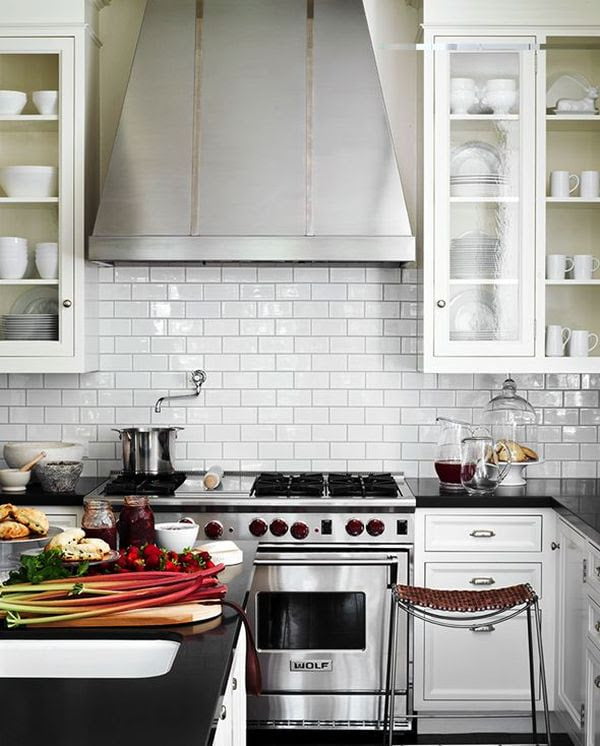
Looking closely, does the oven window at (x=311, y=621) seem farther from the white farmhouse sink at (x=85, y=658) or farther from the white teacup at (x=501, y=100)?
the white teacup at (x=501, y=100)

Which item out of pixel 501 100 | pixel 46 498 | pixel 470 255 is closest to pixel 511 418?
pixel 470 255

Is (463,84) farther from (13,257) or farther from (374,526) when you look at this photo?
(13,257)

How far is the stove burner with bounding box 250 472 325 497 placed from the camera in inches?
161

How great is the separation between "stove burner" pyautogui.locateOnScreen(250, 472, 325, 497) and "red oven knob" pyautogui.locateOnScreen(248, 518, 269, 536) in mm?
122

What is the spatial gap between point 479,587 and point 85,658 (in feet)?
7.90

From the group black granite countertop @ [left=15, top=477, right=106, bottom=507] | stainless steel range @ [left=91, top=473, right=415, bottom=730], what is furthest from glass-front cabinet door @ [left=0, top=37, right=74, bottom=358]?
stainless steel range @ [left=91, top=473, right=415, bottom=730]

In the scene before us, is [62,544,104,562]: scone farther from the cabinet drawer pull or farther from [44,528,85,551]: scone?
the cabinet drawer pull

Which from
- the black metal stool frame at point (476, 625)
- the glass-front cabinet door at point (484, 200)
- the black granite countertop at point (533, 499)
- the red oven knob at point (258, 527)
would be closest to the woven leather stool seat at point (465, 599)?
the black metal stool frame at point (476, 625)

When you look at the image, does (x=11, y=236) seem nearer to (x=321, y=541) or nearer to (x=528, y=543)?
(x=321, y=541)

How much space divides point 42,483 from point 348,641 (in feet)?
4.79

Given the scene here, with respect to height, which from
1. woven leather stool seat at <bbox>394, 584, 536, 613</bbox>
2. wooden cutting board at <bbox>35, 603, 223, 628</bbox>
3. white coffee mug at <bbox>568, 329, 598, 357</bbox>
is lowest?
woven leather stool seat at <bbox>394, 584, 536, 613</bbox>

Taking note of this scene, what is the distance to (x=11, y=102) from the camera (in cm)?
432

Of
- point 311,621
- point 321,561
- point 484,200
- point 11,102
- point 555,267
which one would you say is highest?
point 11,102

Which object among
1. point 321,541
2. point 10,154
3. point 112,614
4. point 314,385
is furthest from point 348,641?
point 10,154
